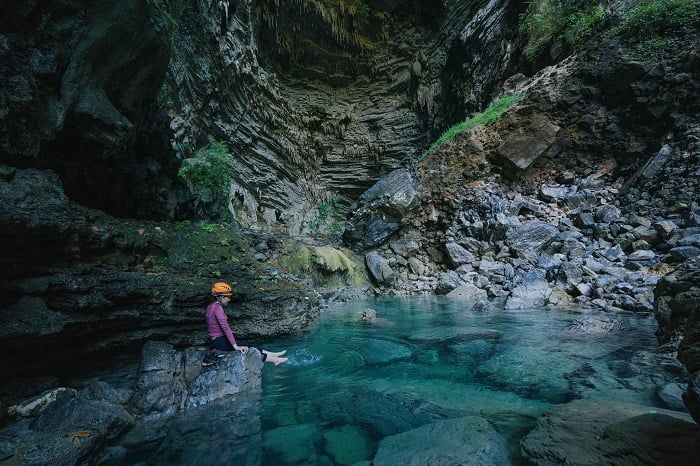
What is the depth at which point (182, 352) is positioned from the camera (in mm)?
3754

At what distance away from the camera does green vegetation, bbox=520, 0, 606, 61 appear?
11.5m

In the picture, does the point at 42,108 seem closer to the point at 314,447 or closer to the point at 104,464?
the point at 104,464

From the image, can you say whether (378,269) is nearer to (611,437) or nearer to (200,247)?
(200,247)

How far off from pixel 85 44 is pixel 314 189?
55.2 feet

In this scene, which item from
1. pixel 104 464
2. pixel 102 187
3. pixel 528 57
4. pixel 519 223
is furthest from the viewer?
pixel 528 57

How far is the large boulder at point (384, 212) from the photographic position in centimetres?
1378

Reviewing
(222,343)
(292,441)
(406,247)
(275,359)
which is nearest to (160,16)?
(222,343)

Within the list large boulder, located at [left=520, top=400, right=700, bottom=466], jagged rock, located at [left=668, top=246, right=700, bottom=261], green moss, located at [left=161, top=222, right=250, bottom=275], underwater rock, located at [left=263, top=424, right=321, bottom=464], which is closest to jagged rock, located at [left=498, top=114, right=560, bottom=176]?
jagged rock, located at [left=668, top=246, right=700, bottom=261]

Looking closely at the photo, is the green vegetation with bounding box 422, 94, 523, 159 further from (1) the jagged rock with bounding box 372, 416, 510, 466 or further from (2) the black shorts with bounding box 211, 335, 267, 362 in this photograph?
(1) the jagged rock with bounding box 372, 416, 510, 466

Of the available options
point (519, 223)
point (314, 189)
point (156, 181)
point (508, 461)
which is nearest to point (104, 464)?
point (508, 461)

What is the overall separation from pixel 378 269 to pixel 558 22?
1218 centimetres

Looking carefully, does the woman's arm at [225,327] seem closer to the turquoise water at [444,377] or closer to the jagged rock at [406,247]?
the turquoise water at [444,377]

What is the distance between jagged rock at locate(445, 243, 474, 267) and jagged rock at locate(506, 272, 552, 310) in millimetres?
3108

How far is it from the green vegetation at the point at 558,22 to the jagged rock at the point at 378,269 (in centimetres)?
1083
